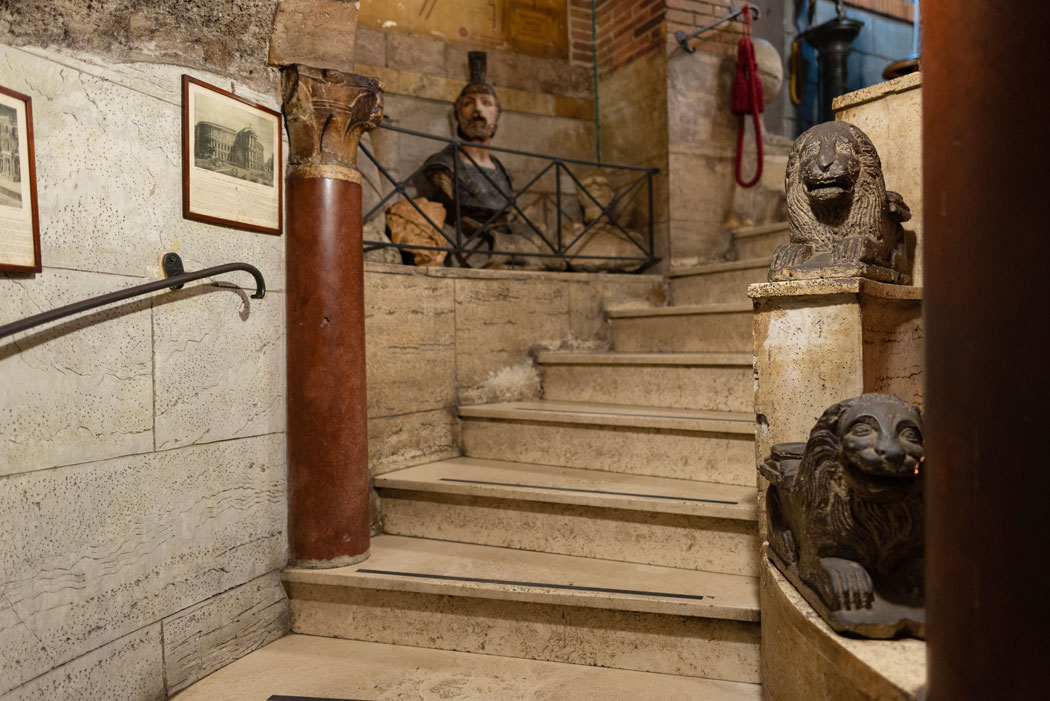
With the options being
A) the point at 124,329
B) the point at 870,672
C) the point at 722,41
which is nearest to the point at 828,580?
the point at 870,672

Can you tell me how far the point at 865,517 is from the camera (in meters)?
1.46

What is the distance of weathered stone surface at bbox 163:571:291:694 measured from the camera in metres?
2.16

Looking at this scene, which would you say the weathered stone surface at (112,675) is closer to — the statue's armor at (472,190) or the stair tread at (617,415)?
the stair tread at (617,415)

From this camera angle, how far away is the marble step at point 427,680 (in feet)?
6.79

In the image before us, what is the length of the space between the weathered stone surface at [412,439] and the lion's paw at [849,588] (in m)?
2.00

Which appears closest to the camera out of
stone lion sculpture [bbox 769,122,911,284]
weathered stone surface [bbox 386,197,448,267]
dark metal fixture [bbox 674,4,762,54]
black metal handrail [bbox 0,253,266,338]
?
black metal handrail [bbox 0,253,266,338]

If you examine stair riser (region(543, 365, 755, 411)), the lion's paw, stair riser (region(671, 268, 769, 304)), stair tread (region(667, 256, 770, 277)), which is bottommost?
the lion's paw

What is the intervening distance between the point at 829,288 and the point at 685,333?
5.87 ft

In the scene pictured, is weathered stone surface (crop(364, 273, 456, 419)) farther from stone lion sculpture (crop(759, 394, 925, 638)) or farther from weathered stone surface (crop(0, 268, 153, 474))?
stone lion sculpture (crop(759, 394, 925, 638))

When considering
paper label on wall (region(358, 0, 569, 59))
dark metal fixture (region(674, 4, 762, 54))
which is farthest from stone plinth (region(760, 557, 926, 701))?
paper label on wall (region(358, 0, 569, 59))

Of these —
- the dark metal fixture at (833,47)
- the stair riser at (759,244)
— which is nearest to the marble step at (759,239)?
the stair riser at (759,244)

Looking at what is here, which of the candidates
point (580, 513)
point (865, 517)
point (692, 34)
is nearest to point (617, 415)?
point (580, 513)

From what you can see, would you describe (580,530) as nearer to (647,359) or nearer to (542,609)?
(542,609)

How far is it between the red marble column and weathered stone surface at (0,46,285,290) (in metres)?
0.30
